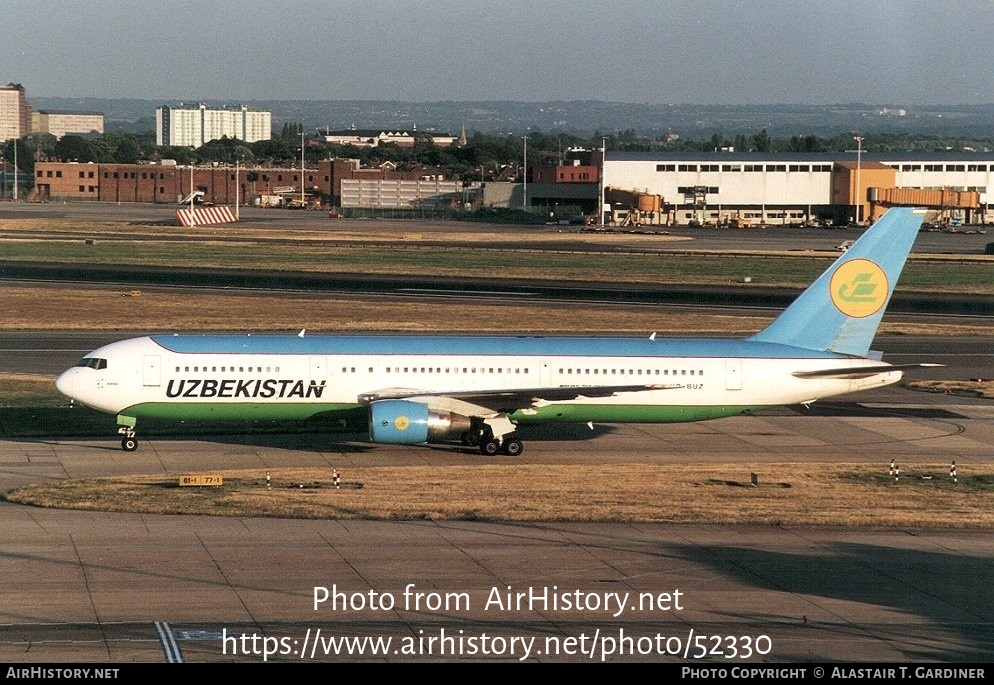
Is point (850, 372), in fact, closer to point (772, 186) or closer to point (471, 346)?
point (471, 346)

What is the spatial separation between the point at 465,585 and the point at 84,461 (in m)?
18.9

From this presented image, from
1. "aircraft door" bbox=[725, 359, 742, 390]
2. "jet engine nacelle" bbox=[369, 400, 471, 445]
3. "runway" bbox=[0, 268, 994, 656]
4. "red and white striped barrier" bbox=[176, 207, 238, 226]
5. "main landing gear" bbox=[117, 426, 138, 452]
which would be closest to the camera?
"runway" bbox=[0, 268, 994, 656]

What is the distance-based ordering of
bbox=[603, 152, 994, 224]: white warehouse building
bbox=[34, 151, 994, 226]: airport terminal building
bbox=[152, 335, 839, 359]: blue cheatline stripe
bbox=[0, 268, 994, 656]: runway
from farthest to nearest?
1. bbox=[603, 152, 994, 224]: white warehouse building
2. bbox=[34, 151, 994, 226]: airport terminal building
3. bbox=[152, 335, 839, 359]: blue cheatline stripe
4. bbox=[0, 268, 994, 656]: runway

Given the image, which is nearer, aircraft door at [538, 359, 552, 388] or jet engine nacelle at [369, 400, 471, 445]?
jet engine nacelle at [369, 400, 471, 445]

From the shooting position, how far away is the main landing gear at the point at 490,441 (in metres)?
44.3

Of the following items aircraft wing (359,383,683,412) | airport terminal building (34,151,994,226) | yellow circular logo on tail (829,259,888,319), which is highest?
airport terminal building (34,151,994,226)

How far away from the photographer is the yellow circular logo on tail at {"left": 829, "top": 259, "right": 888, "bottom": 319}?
154ft

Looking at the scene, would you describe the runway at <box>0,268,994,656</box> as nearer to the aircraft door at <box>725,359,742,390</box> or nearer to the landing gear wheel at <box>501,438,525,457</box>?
the aircraft door at <box>725,359,742,390</box>

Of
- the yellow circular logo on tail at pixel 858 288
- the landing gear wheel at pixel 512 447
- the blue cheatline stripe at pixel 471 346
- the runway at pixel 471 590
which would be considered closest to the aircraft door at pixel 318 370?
the blue cheatline stripe at pixel 471 346

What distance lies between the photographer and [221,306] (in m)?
84.1

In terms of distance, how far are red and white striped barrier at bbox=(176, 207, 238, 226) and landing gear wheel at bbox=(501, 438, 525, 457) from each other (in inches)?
5097

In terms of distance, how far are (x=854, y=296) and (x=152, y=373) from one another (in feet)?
80.2

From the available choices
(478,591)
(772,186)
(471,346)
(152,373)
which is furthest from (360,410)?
(772,186)

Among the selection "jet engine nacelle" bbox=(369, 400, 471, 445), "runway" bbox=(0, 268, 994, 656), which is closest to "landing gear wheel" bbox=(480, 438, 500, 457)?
"jet engine nacelle" bbox=(369, 400, 471, 445)
